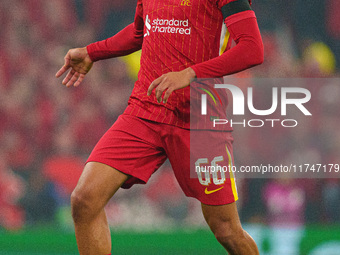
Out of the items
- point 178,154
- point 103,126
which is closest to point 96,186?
point 178,154

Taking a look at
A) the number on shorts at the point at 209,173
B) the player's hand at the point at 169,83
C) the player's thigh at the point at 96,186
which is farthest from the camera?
the number on shorts at the point at 209,173

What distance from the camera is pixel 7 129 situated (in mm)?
4609

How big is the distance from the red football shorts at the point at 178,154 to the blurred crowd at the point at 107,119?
7.27 ft

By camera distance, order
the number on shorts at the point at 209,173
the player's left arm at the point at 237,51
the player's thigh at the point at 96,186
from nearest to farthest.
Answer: the player's left arm at the point at 237,51, the player's thigh at the point at 96,186, the number on shorts at the point at 209,173

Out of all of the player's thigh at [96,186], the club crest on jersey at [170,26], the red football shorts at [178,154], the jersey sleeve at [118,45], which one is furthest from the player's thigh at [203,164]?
the jersey sleeve at [118,45]

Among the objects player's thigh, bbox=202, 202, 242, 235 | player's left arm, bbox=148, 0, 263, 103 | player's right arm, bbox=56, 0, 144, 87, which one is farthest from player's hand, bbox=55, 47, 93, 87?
player's thigh, bbox=202, 202, 242, 235

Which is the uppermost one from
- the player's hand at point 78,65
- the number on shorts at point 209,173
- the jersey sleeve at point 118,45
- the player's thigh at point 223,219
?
the jersey sleeve at point 118,45

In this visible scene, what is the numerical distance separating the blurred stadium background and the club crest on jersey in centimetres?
235

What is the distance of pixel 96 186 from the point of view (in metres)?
2.14

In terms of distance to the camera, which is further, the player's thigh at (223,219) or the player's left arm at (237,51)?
the player's thigh at (223,219)

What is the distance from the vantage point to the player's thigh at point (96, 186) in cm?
214

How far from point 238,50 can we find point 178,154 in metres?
0.55

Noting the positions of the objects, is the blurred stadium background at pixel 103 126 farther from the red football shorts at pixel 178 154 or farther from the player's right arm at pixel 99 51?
the red football shorts at pixel 178 154

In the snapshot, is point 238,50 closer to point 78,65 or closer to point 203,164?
point 203,164
